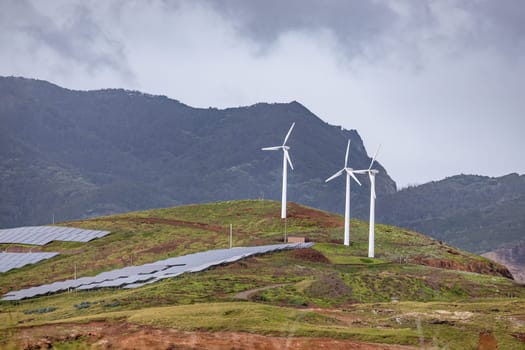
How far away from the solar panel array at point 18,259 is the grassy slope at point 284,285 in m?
1.82

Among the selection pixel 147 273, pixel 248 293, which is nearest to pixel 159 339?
pixel 248 293

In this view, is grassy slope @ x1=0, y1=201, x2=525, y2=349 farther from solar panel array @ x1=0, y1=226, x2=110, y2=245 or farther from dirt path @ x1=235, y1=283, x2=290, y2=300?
solar panel array @ x1=0, y1=226, x2=110, y2=245

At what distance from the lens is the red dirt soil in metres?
53.7

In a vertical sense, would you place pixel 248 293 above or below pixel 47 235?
below

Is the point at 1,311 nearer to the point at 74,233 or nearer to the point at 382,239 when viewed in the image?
the point at 74,233

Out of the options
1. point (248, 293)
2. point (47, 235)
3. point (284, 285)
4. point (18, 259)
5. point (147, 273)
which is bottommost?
point (248, 293)

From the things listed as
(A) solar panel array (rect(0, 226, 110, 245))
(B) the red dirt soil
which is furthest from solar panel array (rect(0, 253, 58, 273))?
(B) the red dirt soil

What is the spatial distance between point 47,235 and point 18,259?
62.3 feet

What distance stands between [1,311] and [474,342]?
49.0 meters

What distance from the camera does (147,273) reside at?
96250 millimetres

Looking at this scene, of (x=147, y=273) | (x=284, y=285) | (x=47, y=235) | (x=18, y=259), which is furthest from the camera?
(x=47, y=235)

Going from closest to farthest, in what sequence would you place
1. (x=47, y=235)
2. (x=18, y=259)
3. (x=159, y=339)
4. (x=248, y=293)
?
1. (x=159, y=339)
2. (x=248, y=293)
3. (x=18, y=259)
4. (x=47, y=235)

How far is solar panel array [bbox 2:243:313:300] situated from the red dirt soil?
88.0 feet

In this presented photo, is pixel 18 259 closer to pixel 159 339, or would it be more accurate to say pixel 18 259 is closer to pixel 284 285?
pixel 284 285
